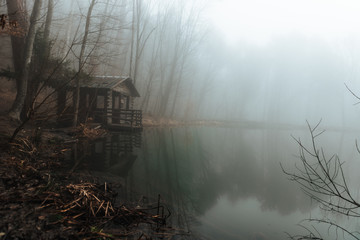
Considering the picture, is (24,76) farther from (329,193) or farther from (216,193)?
(329,193)

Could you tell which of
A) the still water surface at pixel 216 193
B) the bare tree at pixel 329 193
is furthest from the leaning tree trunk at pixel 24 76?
the bare tree at pixel 329 193

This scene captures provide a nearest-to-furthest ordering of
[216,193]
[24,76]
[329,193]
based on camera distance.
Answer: [216,193]
[329,193]
[24,76]

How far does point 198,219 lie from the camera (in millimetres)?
4031

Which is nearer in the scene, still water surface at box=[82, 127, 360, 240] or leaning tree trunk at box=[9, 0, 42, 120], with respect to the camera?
still water surface at box=[82, 127, 360, 240]

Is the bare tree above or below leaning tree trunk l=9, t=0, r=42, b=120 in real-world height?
below

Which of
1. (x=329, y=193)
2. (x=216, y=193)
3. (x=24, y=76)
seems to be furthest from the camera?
(x=24, y=76)

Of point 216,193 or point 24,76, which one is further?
point 24,76

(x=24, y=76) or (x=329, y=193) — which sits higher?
(x=24, y=76)

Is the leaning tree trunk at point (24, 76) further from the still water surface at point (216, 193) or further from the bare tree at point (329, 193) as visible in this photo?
the bare tree at point (329, 193)

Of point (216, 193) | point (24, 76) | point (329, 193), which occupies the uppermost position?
point (24, 76)

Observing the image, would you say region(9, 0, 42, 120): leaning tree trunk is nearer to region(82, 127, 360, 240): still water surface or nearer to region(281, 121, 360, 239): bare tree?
region(82, 127, 360, 240): still water surface

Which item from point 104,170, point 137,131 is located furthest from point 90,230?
point 137,131

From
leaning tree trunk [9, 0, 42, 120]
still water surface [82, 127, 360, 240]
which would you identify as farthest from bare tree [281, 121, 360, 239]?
leaning tree trunk [9, 0, 42, 120]

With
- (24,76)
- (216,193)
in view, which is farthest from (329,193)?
(24,76)
